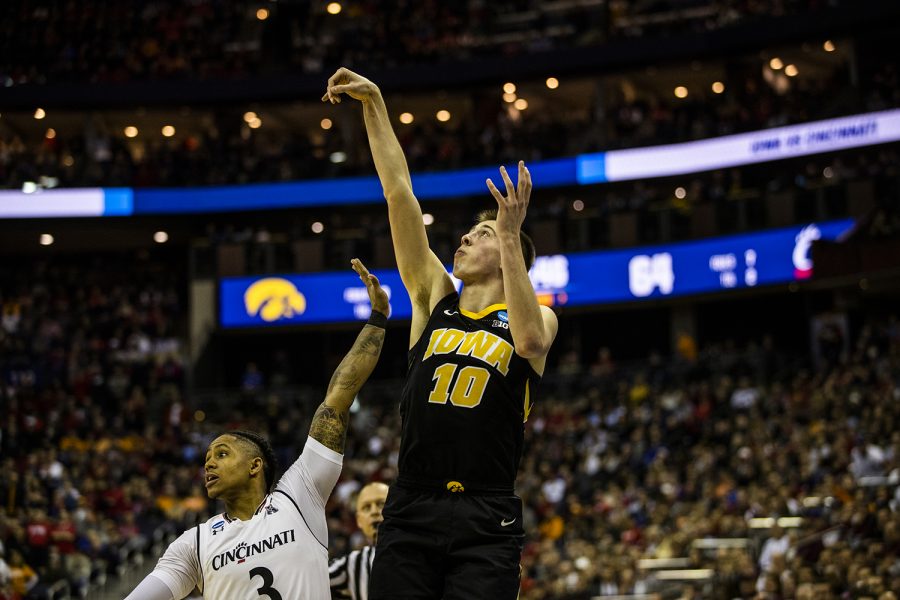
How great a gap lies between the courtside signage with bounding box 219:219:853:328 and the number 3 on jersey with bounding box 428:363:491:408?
22.4 metres

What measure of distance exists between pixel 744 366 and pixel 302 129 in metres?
20.2

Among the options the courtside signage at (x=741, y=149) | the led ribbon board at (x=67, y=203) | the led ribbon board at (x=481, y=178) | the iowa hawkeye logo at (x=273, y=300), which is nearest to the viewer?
the courtside signage at (x=741, y=149)

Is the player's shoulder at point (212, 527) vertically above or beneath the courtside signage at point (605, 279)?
beneath

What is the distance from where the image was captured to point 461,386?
17.3 ft

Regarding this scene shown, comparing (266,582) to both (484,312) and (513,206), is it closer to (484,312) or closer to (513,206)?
(484,312)

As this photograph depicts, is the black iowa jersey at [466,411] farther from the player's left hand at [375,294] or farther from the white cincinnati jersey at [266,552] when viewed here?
the player's left hand at [375,294]

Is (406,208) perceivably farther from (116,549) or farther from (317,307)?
(317,307)

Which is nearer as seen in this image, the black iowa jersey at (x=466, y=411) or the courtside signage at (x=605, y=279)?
the black iowa jersey at (x=466, y=411)

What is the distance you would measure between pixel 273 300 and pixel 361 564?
2794 centimetres

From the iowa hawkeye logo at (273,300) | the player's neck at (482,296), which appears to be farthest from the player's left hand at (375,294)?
the iowa hawkeye logo at (273,300)

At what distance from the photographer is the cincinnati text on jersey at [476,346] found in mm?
5324

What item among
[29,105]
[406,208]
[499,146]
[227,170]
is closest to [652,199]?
[499,146]

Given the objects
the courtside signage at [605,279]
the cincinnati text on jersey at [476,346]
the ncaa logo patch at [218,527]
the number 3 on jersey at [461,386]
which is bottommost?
the ncaa logo patch at [218,527]

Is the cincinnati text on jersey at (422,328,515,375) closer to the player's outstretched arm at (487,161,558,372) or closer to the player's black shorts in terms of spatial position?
the player's outstretched arm at (487,161,558,372)
